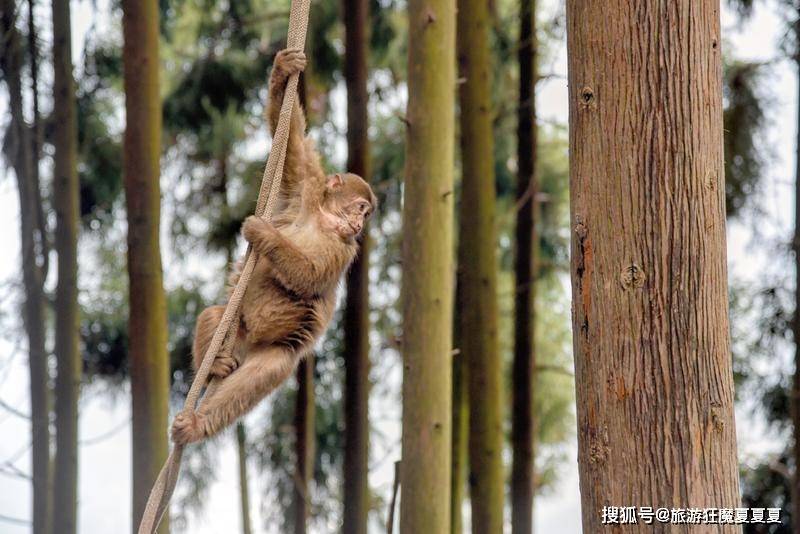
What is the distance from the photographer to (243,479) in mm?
8422

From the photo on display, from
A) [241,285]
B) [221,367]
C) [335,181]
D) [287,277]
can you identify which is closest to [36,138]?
[335,181]

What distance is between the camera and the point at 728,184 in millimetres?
7191

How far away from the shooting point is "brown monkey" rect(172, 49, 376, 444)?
362 centimetres

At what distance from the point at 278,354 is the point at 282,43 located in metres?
4.59

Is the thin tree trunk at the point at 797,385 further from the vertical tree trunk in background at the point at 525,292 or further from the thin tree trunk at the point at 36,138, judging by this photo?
the thin tree trunk at the point at 36,138

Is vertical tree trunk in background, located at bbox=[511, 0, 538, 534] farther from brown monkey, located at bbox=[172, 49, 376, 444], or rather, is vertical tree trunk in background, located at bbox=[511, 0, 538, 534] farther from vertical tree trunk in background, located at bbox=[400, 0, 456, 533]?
brown monkey, located at bbox=[172, 49, 376, 444]

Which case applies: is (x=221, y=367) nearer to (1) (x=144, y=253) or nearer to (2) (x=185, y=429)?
(2) (x=185, y=429)

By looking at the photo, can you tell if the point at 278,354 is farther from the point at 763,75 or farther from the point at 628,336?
the point at 763,75

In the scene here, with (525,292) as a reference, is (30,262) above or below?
above

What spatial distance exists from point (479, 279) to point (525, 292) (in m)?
0.96

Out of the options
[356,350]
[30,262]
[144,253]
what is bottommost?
[356,350]

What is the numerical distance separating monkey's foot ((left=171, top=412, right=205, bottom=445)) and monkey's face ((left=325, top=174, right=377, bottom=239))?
104cm

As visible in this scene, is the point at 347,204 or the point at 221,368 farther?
the point at 347,204

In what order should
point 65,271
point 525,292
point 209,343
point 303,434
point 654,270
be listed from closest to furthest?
point 654,270, point 209,343, point 65,271, point 525,292, point 303,434
